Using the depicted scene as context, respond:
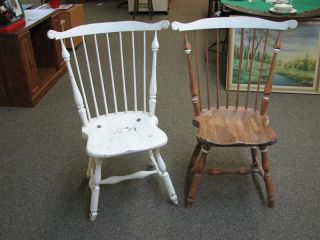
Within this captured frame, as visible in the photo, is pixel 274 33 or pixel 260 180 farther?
pixel 274 33

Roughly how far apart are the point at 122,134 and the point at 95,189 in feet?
0.99

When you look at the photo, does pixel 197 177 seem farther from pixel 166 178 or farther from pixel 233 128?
pixel 233 128

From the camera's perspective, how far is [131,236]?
168 centimetres

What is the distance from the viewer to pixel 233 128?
1.72 meters

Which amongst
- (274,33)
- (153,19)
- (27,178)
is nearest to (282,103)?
(274,33)

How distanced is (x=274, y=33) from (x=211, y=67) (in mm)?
888

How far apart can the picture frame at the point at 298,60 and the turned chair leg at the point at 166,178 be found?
131cm

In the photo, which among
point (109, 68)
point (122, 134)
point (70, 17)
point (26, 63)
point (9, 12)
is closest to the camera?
point (122, 134)

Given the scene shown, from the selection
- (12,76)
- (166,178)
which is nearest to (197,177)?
(166,178)

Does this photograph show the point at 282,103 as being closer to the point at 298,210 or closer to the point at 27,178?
the point at 298,210

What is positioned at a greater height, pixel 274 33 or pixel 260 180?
pixel 274 33

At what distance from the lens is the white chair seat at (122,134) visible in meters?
1.57

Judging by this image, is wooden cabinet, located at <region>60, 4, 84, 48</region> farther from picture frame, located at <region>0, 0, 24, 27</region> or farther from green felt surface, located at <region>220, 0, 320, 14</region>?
green felt surface, located at <region>220, 0, 320, 14</region>

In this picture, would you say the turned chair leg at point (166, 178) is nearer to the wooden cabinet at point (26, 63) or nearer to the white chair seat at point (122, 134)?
the white chair seat at point (122, 134)
